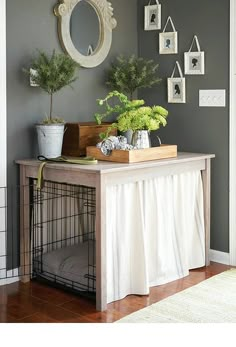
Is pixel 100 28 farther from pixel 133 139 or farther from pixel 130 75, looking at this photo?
pixel 133 139

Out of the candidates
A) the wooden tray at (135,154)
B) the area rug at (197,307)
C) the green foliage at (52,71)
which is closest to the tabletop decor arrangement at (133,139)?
the wooden tray at (135,154)

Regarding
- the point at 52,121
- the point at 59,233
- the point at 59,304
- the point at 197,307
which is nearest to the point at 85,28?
the point at 52,121

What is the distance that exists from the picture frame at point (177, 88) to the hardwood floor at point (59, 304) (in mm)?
1371

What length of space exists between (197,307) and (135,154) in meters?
0.98

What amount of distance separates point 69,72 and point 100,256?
1.19 metres

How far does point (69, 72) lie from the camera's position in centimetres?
323

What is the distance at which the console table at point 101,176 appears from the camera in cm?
286

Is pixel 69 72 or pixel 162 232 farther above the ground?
pixel 69 72

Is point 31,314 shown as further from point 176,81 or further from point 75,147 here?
point 176,81

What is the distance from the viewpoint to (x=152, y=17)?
3979 mm

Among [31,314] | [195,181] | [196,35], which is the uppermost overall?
[196,35]

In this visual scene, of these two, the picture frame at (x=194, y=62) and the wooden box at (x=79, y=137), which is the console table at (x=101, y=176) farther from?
the picture frame at (x=194, y=62)
